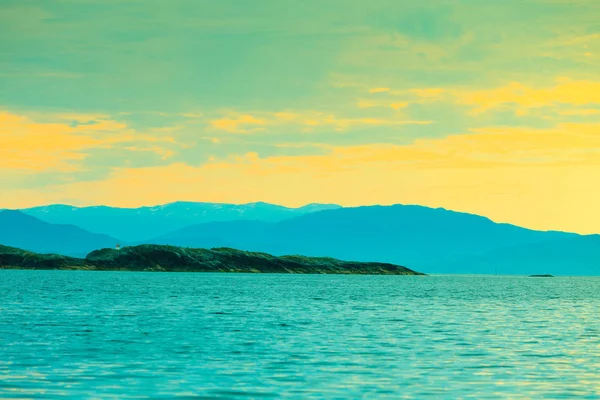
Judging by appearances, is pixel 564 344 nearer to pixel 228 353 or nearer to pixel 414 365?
pixel 414 365

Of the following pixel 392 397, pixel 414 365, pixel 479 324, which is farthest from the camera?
pixel 479 324

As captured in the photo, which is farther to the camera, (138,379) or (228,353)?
(228,353)

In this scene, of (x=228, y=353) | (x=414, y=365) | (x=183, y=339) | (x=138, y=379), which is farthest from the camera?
(x=183, y=339)

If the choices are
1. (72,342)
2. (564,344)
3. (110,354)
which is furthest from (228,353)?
(564,344)

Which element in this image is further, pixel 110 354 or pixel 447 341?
pixel 447 341

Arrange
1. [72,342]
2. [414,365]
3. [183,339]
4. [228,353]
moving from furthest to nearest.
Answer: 1. [183,339]
2. [72,342]
3. [228,353]
4. [414,365]

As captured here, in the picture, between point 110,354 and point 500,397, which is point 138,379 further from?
A: point 500,397

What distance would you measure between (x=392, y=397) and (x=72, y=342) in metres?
27.6

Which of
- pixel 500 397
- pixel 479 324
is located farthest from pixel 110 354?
pixel 479 324

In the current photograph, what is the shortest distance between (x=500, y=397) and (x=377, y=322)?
42.9 m

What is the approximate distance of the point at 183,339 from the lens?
60906mm

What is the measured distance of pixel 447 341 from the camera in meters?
61.4

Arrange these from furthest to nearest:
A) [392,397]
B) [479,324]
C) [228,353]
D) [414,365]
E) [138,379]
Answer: [479,324]
[228,353]
[414,365]
[138,379]
[392,397]

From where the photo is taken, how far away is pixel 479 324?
262 feet
